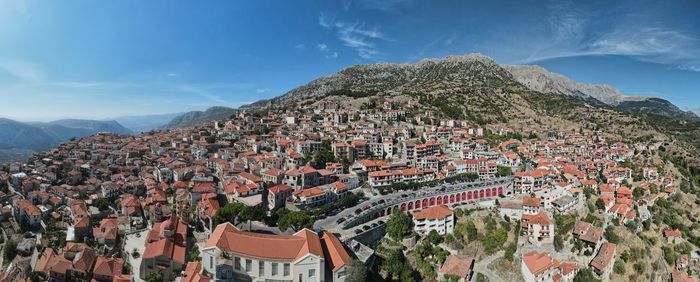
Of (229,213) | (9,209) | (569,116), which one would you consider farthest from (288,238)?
(569,116)

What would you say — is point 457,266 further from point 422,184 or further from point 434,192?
point 422,184

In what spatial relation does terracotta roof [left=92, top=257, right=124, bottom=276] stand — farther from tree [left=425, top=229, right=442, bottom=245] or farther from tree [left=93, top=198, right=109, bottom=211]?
tree [left=425, top=229, right=442, bottom=245]

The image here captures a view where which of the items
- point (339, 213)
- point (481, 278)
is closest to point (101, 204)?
point (339, 213)

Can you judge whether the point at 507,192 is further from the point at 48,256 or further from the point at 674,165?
the point at 48,256

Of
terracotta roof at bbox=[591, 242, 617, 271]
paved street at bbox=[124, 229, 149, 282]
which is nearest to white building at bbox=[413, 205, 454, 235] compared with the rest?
terracotta roof at bbox=[591, 242, 617, 271]

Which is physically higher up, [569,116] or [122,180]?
[569,116]
